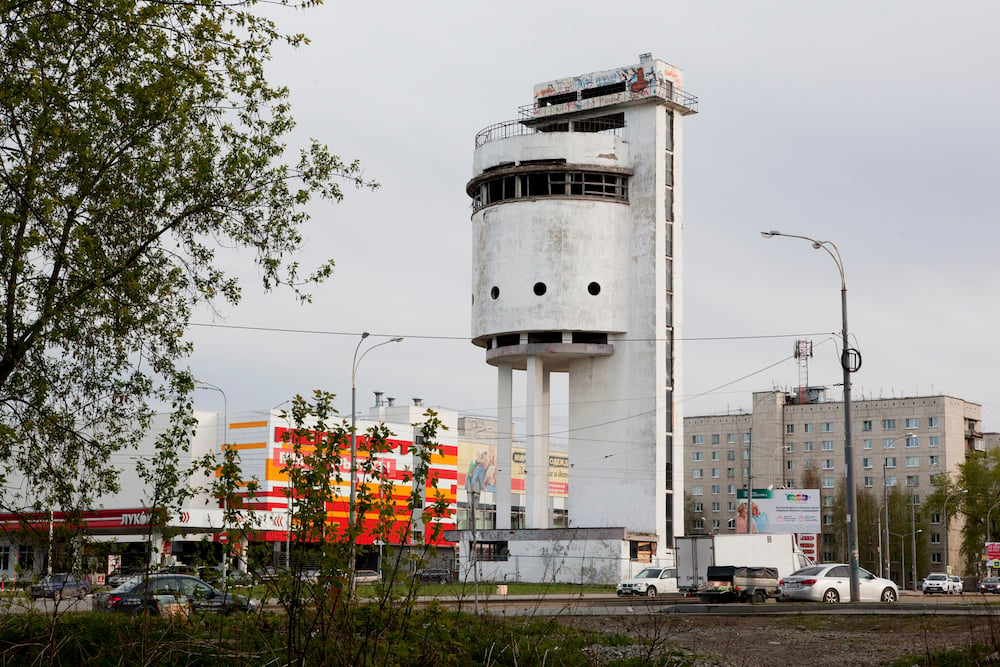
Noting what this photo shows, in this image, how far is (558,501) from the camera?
126312mm

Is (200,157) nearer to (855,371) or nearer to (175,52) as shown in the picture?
(175,52)

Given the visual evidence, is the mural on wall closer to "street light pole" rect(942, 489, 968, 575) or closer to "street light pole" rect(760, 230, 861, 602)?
"street light pole" rect(942, 489, 968, 575)

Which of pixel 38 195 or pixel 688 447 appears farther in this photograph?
pixel 688 447

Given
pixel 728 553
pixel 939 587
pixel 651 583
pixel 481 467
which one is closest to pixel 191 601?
pixel 728 553

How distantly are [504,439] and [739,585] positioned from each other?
31008 millimetres

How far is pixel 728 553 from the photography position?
4988 centimetres

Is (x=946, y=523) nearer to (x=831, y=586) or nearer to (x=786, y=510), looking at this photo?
(x=786, y=510)

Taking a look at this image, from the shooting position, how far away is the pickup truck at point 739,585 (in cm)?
4056

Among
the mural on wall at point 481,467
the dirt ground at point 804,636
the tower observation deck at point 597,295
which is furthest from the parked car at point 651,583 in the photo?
the mural on wall at point 481,467

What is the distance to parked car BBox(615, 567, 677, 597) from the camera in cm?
4966

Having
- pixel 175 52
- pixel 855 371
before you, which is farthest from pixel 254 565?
pixel 855 371

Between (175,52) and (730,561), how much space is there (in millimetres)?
38746

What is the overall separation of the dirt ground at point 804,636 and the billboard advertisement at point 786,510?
47.8 meters

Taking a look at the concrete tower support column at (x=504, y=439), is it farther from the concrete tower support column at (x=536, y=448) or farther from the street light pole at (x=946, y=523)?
the street light pole at (x=946, y=523)
